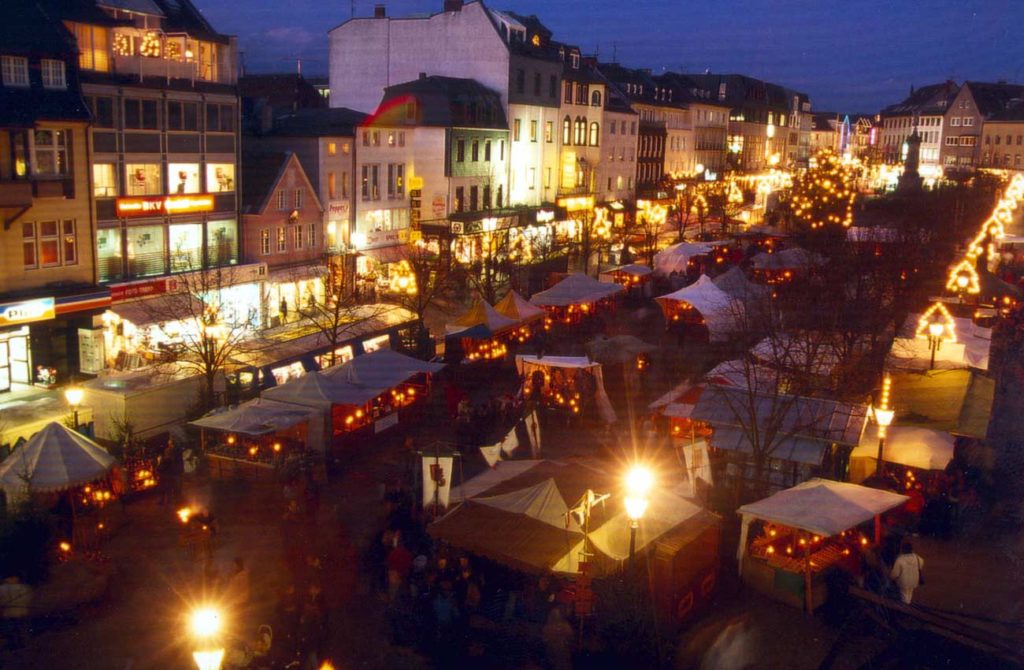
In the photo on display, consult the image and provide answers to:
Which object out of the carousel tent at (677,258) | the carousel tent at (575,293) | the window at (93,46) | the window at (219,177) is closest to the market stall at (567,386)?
the carousel tent at (575,293)

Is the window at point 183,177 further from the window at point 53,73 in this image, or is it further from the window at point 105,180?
the window at point 53,73

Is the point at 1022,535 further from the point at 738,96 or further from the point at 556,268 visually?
the point at 738,96

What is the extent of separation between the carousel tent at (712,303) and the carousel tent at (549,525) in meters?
14.6

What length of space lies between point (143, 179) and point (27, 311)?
6964 mm

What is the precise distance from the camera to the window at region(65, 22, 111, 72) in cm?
2650

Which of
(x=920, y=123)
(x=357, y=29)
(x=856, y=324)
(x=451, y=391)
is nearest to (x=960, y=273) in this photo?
(x=856, y=324)

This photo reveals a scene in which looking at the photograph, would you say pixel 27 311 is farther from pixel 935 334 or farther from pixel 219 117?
pixel 935 334

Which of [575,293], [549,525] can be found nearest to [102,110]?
[575,293]

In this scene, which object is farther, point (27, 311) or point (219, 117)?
point (219, 117)

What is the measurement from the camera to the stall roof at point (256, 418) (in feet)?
58.0

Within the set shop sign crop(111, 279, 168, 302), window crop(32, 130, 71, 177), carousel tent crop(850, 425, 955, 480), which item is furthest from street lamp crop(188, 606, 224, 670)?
shop sign crop(111, 279, 168, 302)

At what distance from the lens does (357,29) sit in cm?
5172

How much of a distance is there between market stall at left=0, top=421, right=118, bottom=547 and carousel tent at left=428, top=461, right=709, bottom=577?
6.04 meters

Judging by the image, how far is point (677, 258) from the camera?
41.0 meters
